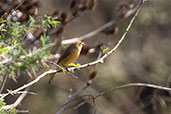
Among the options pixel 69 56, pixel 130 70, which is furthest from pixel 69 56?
pixel 130 70

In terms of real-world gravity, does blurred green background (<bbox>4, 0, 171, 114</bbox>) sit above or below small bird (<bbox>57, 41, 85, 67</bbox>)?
below

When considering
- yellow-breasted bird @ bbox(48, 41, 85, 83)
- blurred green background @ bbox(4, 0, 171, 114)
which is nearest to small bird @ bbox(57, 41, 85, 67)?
yellow-breasted bird @ bbox(48, 41, 85, 83)

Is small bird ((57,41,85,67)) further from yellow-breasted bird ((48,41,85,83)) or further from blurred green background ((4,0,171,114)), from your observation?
blurred green background ((4,0,171,114))

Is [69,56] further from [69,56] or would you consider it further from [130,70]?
[130,70]

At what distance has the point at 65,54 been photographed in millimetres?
4961

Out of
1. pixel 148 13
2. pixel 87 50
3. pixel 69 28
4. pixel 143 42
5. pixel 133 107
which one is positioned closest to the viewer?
pixel 87 50

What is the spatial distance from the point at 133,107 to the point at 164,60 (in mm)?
2444

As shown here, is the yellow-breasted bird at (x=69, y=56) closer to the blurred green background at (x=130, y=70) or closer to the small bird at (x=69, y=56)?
the small bird at (x=69, y=56)

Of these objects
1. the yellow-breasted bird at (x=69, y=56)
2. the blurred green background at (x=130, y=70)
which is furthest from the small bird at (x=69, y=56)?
the blurred green background at (x=130, y=70)

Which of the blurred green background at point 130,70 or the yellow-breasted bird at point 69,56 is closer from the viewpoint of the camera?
the yellow-breasted bird at point 69,56

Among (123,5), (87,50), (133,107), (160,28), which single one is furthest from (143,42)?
(87,50)

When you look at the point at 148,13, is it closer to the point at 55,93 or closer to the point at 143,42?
the point at 143,42

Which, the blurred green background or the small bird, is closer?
the small bird

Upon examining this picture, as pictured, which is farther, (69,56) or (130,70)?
(130,70)
